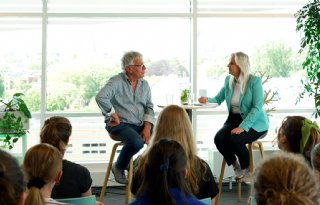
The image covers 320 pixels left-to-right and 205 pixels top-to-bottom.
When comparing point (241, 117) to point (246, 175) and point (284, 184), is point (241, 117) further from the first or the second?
point (284, 184)

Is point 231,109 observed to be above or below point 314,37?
below

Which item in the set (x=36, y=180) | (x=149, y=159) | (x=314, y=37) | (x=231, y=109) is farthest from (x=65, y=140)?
(x=314, y=37)

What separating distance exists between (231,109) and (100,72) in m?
1.84

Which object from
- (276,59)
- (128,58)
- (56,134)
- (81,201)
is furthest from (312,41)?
(81,201)

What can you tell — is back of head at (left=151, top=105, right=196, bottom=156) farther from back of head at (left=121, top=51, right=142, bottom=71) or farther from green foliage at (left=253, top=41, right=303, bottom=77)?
green foliage at (left=253, top=41, right=303, bottom=77)

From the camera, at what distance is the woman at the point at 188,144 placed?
11.2ft

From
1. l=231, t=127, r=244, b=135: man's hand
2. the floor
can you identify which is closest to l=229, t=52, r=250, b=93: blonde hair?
l=231, t=127, r=244, b=135: man's hand

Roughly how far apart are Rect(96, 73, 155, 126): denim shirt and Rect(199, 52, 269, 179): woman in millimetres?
588

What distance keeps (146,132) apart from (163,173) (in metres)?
3.05

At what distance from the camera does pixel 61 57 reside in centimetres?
685

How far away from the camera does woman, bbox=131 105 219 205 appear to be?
11.2 feet

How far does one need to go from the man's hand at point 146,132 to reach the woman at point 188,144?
1.90 metres

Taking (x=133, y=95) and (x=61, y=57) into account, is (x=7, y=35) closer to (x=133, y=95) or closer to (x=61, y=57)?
(x=61, y=57)

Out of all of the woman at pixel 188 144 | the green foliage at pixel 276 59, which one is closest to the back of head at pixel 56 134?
the woman at pixel 188 144
